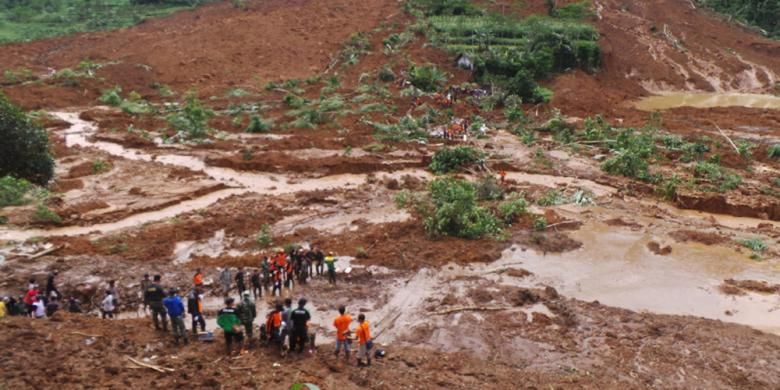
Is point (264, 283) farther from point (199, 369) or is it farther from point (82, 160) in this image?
point (82, 160)

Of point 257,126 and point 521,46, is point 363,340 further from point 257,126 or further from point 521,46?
point 521,46

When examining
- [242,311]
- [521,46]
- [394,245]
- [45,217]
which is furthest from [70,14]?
[242,311]

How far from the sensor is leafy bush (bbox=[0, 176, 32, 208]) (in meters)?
19.7

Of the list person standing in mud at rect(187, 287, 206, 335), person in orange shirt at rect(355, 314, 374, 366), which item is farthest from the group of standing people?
person in orange shirt at rect(355, 314, 374, 366)

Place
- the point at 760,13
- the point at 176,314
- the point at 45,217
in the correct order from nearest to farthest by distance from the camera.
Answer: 1. the point at 176,314
2. the point at 45,217
3. the point at 760,13

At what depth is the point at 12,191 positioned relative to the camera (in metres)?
20.0

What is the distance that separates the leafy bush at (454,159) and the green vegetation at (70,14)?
43.7 m

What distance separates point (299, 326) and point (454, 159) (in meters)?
15.5

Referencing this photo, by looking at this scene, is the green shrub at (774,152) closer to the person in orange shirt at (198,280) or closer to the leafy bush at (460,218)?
the leafy bush at (460,218)

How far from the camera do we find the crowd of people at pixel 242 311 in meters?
10.8

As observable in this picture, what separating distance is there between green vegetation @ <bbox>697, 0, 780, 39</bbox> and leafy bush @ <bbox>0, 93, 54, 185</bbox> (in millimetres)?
54250

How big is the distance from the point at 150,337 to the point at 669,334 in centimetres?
1097

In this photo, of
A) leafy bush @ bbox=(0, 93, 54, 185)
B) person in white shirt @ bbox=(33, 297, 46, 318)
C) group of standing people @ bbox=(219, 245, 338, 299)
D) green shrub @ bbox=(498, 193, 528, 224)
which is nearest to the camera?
person in white shirt @ bbox=(33, 297, 46, 318)

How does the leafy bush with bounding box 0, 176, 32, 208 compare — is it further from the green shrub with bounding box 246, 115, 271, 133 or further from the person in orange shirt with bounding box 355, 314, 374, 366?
the person in orange shirt with bounding box 355, 314, 374, 366
